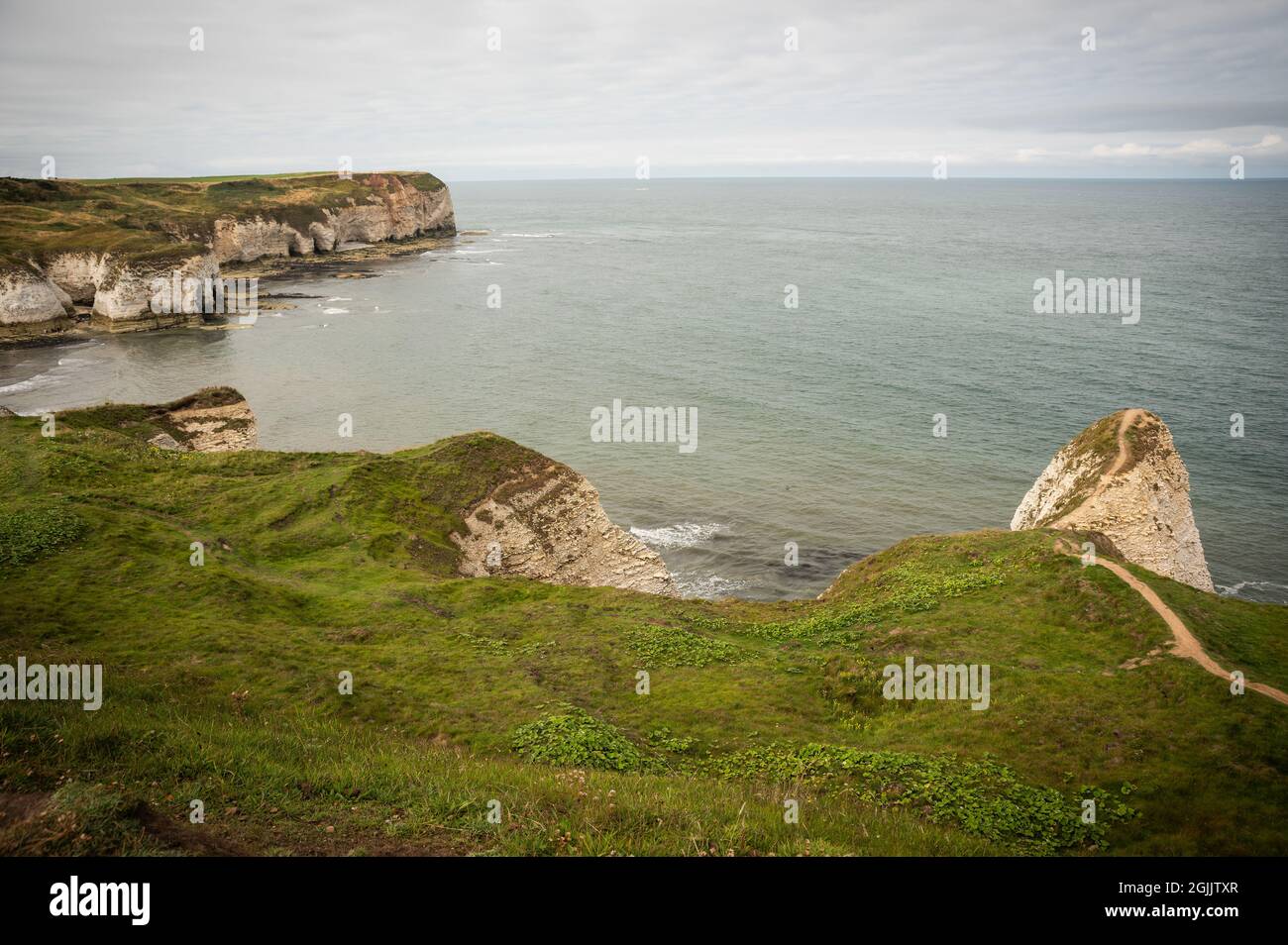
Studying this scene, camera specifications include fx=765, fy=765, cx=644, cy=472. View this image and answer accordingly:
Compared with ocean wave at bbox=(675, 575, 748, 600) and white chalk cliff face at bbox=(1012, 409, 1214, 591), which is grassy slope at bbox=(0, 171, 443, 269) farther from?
white chalk cliff face at bbox=(1012, 409, 1214, 591)

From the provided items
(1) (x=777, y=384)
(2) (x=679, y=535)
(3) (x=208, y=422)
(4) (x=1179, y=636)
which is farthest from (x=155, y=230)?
(4) (x=1179, y=636)

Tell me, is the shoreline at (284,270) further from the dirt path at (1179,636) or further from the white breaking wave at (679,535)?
the dirt path at (1179,636)

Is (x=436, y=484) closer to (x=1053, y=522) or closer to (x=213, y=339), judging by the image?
(x=1053, y=522)

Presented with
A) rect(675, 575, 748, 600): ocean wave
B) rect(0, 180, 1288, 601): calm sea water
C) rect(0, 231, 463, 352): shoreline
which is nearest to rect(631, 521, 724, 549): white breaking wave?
rect(0, 180, 1288, 601): calm sea water

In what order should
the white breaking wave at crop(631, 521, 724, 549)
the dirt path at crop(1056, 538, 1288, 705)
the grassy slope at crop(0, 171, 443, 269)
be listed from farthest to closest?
the grassy slope at crop(0, 171, 443, 269) < the white breaking wave at crop(631, 521, 724, 549) < the dirt path at crop(1056, 538, 1288, 705)

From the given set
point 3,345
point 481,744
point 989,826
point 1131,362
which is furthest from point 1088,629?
point 3,345
